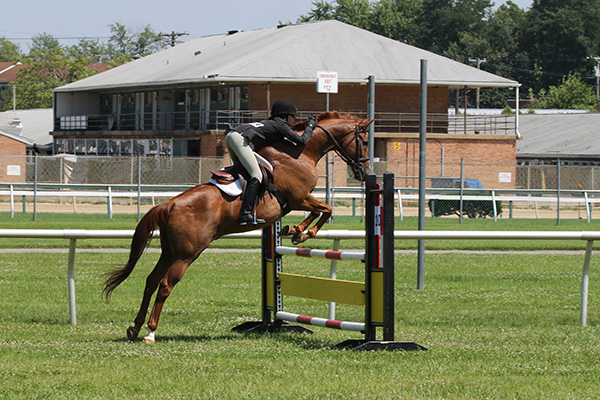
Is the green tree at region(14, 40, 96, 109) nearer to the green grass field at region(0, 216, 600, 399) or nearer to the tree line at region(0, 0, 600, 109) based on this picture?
the tree line at region(0, 0, 600, 109)

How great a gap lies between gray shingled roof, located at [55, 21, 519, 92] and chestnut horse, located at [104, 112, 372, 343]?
134 feet

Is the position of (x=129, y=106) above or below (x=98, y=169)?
above

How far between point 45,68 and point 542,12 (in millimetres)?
58512

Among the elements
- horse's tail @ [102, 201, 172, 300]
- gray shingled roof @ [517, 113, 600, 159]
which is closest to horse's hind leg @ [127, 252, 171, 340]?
horse's tail @ [102, 201, 172, 300]

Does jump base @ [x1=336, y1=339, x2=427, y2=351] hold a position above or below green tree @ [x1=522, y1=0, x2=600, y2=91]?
below

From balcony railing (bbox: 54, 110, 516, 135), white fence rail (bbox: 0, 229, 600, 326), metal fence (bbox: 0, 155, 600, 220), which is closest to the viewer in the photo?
white fence rail (bbox: 0, 229, 600, 326)

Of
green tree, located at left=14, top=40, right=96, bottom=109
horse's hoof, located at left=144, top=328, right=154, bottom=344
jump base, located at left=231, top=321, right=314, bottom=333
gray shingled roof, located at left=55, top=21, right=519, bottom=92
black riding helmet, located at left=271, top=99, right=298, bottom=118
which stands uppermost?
green tree, located at left=14, top=40, right=96, bottom=109

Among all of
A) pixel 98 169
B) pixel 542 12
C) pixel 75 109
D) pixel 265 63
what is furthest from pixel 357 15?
pixel 98 169

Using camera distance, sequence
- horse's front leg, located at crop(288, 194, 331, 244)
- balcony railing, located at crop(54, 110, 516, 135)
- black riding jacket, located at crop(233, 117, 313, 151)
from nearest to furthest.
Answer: black riding jacket, located at crop(233, 117, 313, 151) < horse's front leg, located at crop(288, 194, 331, 244) < balcony railing, located at crop(54, 110, 516, 135)

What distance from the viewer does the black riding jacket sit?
929 cm

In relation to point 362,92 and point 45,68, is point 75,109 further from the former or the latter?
point 45,68

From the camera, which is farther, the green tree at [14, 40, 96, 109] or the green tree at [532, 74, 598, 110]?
the green tree at [532, 74, 598, 110]

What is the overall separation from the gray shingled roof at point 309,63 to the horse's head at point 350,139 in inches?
1584

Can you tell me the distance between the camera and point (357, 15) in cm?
10706
